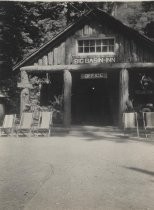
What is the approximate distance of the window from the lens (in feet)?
62.3

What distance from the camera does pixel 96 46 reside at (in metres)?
19.1

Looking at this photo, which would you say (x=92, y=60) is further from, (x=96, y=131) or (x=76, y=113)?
(x=76, y=113)

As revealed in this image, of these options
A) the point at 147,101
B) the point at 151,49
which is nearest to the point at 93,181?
the point at 151,49

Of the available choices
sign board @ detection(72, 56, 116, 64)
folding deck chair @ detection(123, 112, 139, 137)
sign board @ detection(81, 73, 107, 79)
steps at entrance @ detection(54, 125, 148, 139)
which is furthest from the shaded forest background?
folding deck chair @ detection(123, 112, 139, 137)

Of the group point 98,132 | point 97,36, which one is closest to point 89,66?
point 97,36

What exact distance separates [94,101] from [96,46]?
15.6ft

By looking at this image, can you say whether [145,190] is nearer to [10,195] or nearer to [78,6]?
[10,195]

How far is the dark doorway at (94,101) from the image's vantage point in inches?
891

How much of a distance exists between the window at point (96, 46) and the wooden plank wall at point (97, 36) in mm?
260

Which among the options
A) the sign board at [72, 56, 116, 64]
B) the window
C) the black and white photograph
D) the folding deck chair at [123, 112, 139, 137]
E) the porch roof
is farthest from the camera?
the window

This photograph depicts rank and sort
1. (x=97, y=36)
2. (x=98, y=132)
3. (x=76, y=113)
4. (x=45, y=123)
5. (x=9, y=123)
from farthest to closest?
(x=76, y=113)
(x=97, y=36)
(x=98, y=132)
(x=9, y=123)
(x=45, y=123)

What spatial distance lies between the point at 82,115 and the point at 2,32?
7535 mm

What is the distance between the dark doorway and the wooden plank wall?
11.6 ft

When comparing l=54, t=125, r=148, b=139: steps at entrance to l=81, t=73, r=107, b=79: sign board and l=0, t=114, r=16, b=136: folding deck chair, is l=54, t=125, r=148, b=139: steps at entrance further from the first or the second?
l=81, t=73, r=107, b=79: sign board
